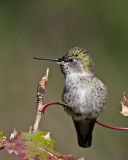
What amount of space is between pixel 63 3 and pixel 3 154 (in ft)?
10.3

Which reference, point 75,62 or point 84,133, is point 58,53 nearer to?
point 84,133

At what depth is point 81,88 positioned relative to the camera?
2660mm

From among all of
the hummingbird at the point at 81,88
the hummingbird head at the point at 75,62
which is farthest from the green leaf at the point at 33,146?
the hummingbird head at the point at 75,62

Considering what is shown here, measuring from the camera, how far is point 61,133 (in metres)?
5.37

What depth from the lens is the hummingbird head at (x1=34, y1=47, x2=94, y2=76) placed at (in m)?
2.82

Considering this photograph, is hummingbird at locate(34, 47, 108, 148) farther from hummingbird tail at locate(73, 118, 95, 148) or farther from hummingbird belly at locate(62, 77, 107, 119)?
hummingbird tail at locate(73, 118, 95, 148)

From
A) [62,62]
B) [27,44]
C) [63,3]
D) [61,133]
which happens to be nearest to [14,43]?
[27,44]

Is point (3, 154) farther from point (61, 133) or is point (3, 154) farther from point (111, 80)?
point (111, 80)

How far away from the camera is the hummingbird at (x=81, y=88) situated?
2.64 metres

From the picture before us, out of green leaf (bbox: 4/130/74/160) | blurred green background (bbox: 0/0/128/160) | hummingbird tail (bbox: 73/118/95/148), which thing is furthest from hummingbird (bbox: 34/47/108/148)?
blurred green background (bbox: 0/0/128/160)

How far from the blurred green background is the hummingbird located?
2491mm

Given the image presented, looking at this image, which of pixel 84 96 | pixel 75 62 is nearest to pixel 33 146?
pixel 84 96

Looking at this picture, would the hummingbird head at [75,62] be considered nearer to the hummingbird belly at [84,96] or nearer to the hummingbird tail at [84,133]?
the hummingbird belly at [84,96]

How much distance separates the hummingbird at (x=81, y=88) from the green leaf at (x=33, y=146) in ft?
3.93
